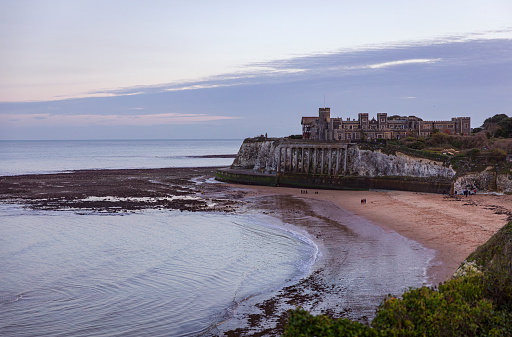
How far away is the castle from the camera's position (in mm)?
85250

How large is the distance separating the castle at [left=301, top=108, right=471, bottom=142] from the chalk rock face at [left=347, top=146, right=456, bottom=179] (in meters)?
26.4

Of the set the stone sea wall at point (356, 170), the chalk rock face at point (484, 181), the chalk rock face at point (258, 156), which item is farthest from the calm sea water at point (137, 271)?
the chalk rock face at point (258, 156)

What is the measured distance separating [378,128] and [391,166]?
36.8 m

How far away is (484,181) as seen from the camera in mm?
45844

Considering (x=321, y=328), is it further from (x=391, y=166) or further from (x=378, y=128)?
(x=378, y=128)

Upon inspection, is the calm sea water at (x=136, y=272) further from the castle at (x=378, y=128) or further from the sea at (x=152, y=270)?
the castle at (x=378, y=128)

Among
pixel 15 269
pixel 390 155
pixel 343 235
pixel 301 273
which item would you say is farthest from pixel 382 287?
pixel 390 155

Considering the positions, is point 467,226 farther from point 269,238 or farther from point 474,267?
point 474,267

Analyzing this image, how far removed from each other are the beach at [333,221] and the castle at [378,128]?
2847 centimetres

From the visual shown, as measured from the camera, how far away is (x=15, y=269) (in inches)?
840

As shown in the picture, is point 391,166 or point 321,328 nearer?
point 321,328

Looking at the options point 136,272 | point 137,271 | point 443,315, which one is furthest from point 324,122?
point 443,315

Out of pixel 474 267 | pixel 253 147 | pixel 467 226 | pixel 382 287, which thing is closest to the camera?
pixel 474 267

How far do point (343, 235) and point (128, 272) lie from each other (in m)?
13.4
